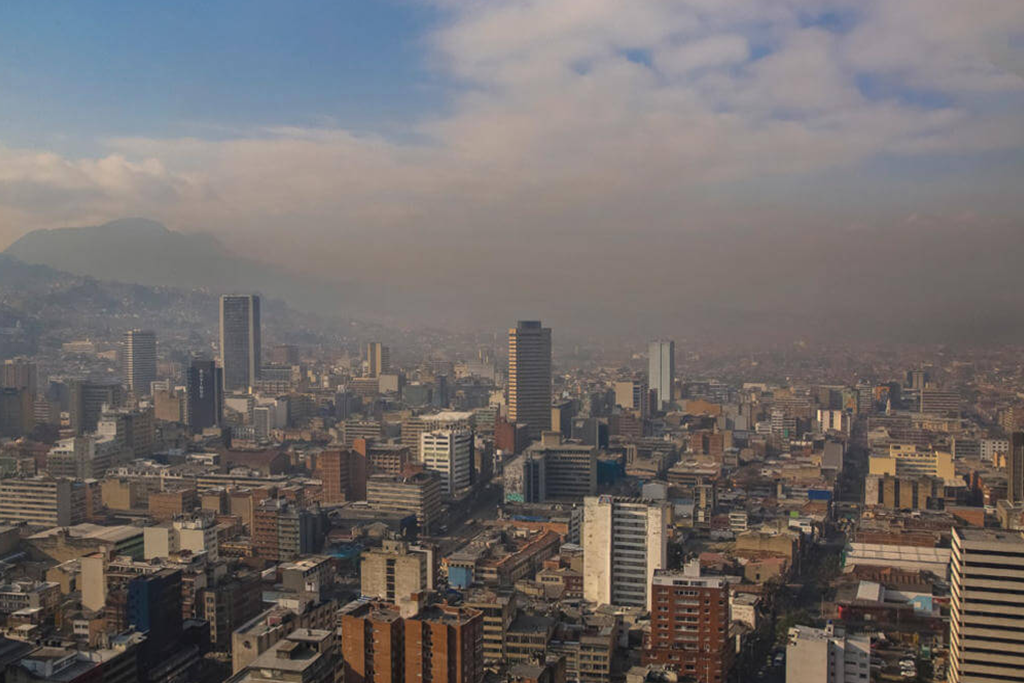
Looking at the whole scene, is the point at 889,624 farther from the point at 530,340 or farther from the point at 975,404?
the point at 530,340

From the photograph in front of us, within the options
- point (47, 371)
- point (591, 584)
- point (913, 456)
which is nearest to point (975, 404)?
point (913, 456)

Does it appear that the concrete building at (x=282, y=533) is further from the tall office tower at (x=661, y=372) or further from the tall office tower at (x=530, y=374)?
the tall office tower at (x=661, y=372)

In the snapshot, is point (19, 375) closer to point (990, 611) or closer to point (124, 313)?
point (124, 313)

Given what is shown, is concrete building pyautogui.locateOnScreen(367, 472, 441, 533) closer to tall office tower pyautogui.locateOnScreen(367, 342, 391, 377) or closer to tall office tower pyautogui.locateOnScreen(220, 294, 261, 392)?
tall office tower pyautogui.locateOnScreen(367, 342, 391, 377)

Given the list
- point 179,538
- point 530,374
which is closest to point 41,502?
point 179,538

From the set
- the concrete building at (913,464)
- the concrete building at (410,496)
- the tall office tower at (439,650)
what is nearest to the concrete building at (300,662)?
the tall office tower at (439,650)

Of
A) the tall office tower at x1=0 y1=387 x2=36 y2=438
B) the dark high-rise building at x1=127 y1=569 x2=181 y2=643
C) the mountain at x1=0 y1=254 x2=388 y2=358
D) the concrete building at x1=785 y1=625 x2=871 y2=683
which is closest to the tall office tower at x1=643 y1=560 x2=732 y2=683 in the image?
the concrete building at x1=785 y1=625 x2=871 y2=683

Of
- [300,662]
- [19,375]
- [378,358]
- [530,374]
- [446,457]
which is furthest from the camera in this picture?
[378,358]
